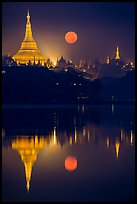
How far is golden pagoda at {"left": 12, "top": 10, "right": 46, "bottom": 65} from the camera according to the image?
55.5m

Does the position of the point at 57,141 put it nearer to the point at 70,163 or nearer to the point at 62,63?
the point at 70,163

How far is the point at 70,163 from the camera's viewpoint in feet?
36.5

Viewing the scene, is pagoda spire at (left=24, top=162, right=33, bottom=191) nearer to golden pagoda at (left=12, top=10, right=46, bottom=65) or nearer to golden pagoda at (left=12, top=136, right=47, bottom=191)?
golden pagoda at (left=12, top=136, right=47, bottom=191)

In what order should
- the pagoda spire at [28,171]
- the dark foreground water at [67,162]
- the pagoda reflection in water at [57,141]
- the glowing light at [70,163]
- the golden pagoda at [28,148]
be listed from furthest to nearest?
the pagoda reflection in water at [57,141] → the golden pagoda at [28,148] → the glowing light at [70,163] → the pagoda spire at [28,171] → the dark foreground water at [67,162]

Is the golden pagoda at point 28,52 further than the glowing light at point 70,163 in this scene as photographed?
Yes

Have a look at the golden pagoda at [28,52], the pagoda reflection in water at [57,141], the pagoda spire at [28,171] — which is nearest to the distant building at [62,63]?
the golden pagoda at [28,52]

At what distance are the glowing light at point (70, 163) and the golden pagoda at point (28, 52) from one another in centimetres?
4261

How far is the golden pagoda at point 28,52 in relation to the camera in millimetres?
55469

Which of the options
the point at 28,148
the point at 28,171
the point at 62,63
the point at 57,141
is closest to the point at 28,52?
the point at 62,63

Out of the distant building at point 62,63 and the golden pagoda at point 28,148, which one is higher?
the distant building at point 62,63

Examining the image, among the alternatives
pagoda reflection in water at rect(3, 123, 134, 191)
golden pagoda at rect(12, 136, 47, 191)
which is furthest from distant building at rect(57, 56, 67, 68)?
golden pagoda at rect(12, 136, 47, 191)

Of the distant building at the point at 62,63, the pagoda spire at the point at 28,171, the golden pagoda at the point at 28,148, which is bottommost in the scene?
the pagoda spire at the point at 28,171

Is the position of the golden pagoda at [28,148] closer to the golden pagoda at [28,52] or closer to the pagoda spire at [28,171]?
the pagoda spire at [28,171]

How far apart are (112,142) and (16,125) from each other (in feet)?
15.3
